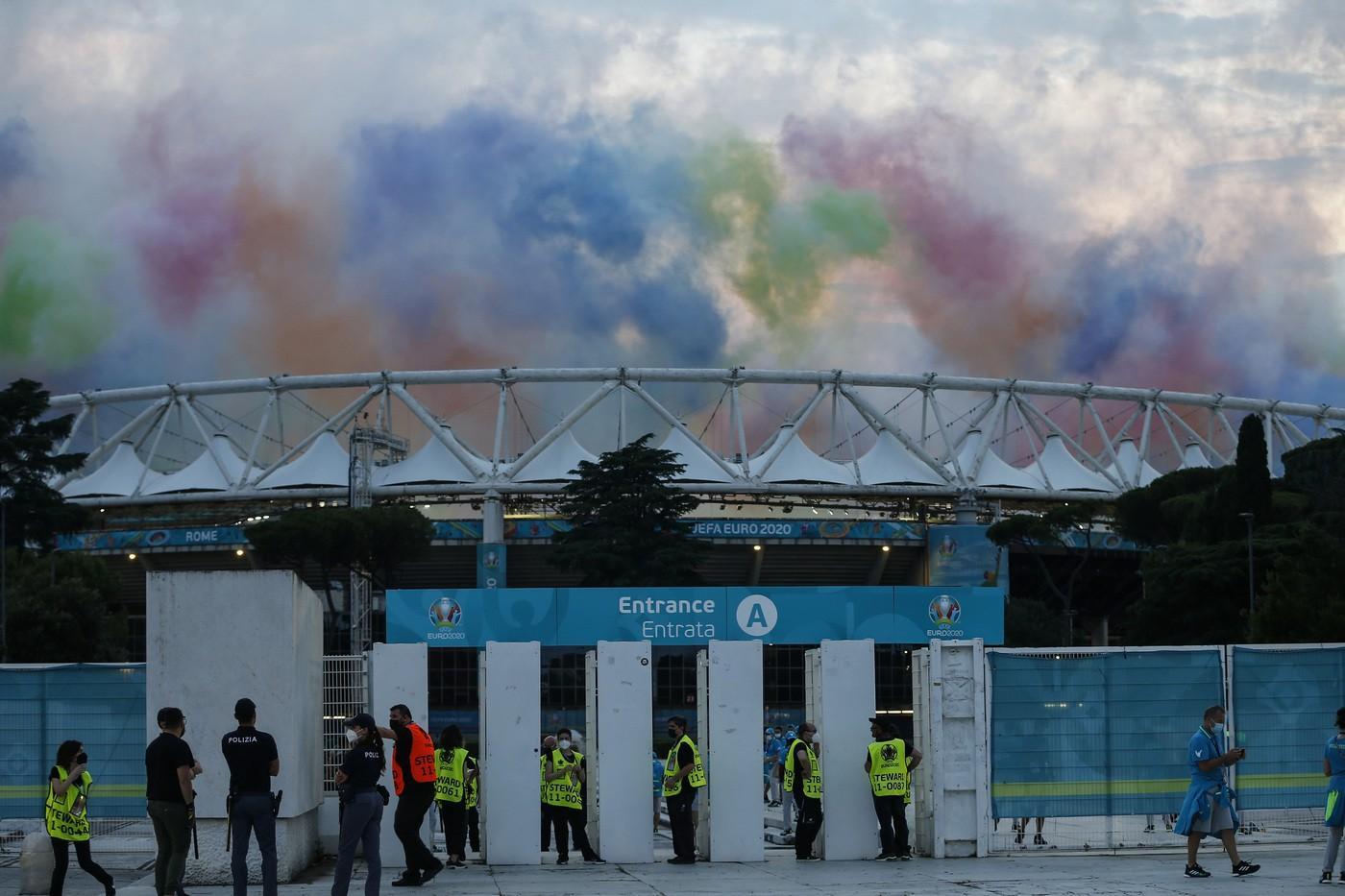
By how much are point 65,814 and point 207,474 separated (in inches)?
3198

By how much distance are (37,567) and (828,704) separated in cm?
4825

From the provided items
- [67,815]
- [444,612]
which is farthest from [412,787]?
[444,612]

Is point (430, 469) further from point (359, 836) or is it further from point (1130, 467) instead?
point (359, 836)

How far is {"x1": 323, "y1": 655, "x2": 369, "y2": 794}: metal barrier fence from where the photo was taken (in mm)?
19312

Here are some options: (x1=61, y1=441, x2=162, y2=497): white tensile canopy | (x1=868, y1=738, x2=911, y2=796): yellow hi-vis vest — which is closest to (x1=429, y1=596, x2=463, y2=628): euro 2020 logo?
(x1=868, y1=738, x2=911, y2=796): yellow hi-vis vest

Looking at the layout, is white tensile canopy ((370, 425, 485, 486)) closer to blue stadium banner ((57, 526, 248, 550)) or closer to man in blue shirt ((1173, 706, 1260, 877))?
blue stadium banner ((57, 526, 248, 550))

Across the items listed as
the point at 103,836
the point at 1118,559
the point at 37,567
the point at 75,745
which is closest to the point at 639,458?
the point at 37,567

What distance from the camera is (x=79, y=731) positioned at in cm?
1959

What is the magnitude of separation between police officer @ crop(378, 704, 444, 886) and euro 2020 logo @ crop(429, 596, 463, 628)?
103ft

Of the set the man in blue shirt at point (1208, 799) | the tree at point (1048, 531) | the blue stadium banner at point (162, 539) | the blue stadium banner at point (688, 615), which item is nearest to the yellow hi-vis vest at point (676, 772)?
the man in blue shirt at point (1208, 799)

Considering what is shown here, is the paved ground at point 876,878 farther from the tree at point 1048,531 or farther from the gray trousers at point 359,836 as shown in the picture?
the tree at point 1048,531

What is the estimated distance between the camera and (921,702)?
19938mm

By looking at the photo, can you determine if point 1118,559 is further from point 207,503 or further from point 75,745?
point 75,745

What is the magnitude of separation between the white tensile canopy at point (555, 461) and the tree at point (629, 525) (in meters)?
9.78
